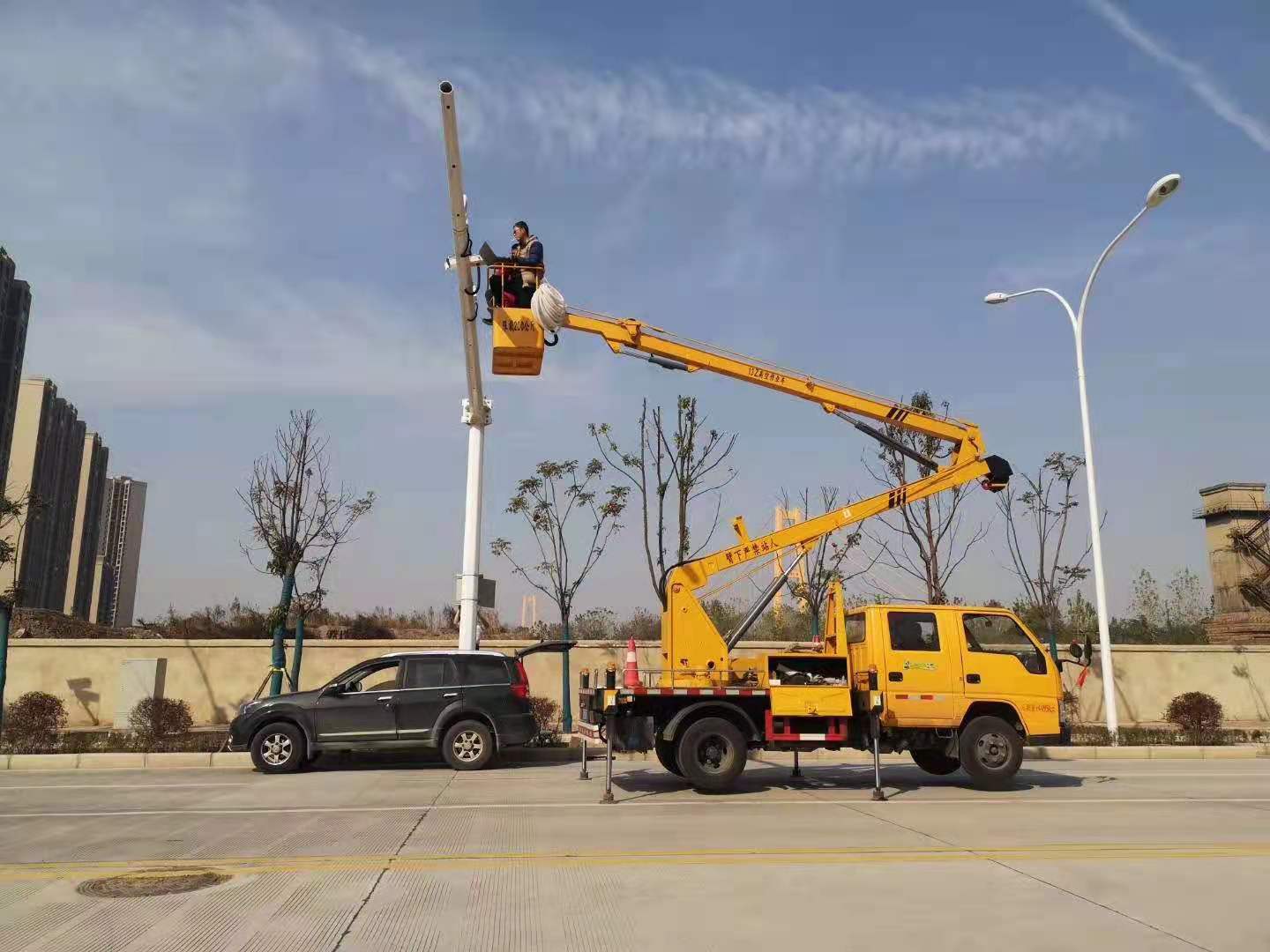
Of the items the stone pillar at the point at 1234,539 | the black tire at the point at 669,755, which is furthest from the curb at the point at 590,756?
the stone pillar at the point at 1234,539

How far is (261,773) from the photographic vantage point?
14.1 m

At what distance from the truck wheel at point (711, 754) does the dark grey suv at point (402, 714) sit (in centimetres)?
371

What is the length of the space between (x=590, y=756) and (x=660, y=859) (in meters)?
9.19

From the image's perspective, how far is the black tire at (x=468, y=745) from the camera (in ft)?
46.9

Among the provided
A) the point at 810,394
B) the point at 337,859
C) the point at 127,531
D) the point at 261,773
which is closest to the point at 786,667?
Answer: the point at 810,394

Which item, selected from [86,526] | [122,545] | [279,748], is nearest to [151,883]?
[279,748]

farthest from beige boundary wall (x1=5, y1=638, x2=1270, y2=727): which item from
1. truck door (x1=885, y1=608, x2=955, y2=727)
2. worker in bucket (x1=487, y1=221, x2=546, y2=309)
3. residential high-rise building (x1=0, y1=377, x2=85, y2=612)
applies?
residential high-rise building (x1=0, y1=377, x2=85, y2=612)

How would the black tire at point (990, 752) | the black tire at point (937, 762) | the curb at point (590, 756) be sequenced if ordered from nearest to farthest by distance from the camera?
1. the black tire at point (990, 752)
2. the black tire at point (937, 762)
3. the curb at point (590, 756)

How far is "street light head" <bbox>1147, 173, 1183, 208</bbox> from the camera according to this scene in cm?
1759

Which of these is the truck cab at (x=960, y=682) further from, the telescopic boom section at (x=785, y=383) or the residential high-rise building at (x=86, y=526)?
the residential high-rise building at (x=86, y=526)

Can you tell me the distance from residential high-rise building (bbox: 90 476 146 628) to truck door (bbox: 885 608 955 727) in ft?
263

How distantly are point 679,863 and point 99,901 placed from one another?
4.16 m

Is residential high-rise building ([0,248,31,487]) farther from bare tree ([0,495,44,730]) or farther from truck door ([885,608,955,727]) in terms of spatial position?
truck door ([885,608,955,727])

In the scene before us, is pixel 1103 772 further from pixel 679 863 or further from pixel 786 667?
pixel 679 863
